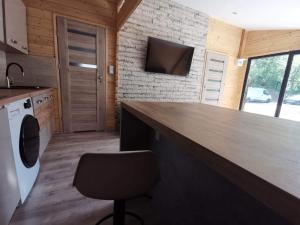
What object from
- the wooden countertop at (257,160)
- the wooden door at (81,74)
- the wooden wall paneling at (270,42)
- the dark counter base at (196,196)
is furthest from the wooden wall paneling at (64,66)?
the wooden wall paneling at (270,42)

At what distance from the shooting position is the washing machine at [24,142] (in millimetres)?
1317

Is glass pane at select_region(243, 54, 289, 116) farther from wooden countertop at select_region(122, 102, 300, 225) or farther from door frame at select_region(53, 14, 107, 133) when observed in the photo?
wooden countertop at select_region(122, 102, 300, 225)

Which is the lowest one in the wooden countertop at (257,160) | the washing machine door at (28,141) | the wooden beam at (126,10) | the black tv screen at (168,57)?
the washing machine door at (28,141)

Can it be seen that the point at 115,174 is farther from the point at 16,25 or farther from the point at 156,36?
the point at 156,36

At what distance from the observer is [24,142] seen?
4.84 feet

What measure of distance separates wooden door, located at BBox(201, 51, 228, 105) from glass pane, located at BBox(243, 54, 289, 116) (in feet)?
3.24

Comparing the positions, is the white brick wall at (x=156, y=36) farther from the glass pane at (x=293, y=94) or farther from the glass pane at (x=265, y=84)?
the glass pane at (x=293, y=94)

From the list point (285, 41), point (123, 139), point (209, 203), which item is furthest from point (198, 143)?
point (285, 41)

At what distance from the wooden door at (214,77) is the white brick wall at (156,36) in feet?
1.43

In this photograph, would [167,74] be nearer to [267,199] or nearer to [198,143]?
[198,143]

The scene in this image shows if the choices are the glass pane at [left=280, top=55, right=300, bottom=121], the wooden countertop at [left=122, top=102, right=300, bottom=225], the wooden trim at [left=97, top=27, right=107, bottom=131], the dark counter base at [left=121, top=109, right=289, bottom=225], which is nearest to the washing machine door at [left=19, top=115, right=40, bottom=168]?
the dark counter base at [left=121, top=109, right=289, bottom=225]

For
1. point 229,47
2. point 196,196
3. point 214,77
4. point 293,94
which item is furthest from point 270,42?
point 196,196

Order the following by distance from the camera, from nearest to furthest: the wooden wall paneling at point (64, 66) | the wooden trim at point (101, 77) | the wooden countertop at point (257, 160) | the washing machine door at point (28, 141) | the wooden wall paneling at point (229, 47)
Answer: the wooden countertop at point (257, 160)
the washing machine door at point (28, 141)
the wooden wall paneling at point (64, 66)
the wooden trim at point (101, 77)
the wooden wall paneling at point (229, 47)

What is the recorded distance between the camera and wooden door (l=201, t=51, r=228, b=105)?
184 inches
